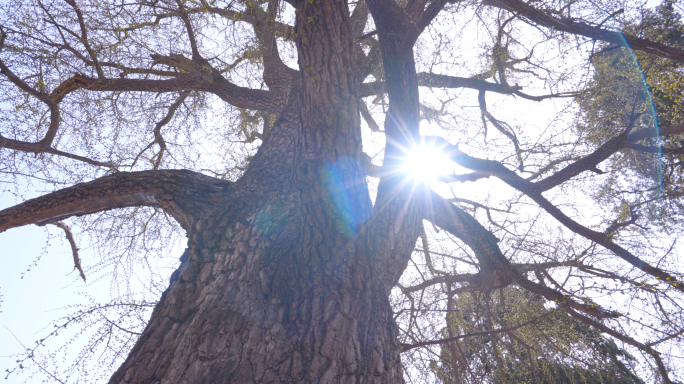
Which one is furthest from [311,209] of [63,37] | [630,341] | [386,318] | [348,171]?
[63,37]

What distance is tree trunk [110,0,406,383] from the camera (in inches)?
60.0

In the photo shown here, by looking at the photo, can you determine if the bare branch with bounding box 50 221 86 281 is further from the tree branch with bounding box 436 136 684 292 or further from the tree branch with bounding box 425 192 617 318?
the tree branch with bounding box 436 136 684 292

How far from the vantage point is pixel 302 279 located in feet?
6.01

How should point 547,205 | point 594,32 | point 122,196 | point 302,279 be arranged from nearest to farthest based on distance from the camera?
point 302,279 → point 122,196 → point 594,32 → point 547,205

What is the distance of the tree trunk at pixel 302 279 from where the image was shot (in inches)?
→ 60.0

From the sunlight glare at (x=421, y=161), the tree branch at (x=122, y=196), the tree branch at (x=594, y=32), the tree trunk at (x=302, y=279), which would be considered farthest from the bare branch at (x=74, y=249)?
the tree branch at (x=594, y=32)

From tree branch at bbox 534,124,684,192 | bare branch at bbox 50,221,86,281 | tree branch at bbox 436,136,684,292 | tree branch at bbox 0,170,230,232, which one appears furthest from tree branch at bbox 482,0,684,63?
bare branch at bbox 50,221,86,281

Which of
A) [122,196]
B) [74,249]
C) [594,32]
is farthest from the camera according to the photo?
[74,249]

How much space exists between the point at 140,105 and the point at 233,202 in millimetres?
2255

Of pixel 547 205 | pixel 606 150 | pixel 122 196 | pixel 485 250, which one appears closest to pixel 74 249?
pixel 122 196

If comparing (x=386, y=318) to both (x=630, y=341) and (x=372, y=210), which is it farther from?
(x=630, y=341)

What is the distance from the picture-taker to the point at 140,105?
388cm

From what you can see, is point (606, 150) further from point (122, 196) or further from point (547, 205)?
point (122, 196)

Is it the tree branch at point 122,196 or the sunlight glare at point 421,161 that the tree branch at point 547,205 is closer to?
the sunlight glare at point 421,161
